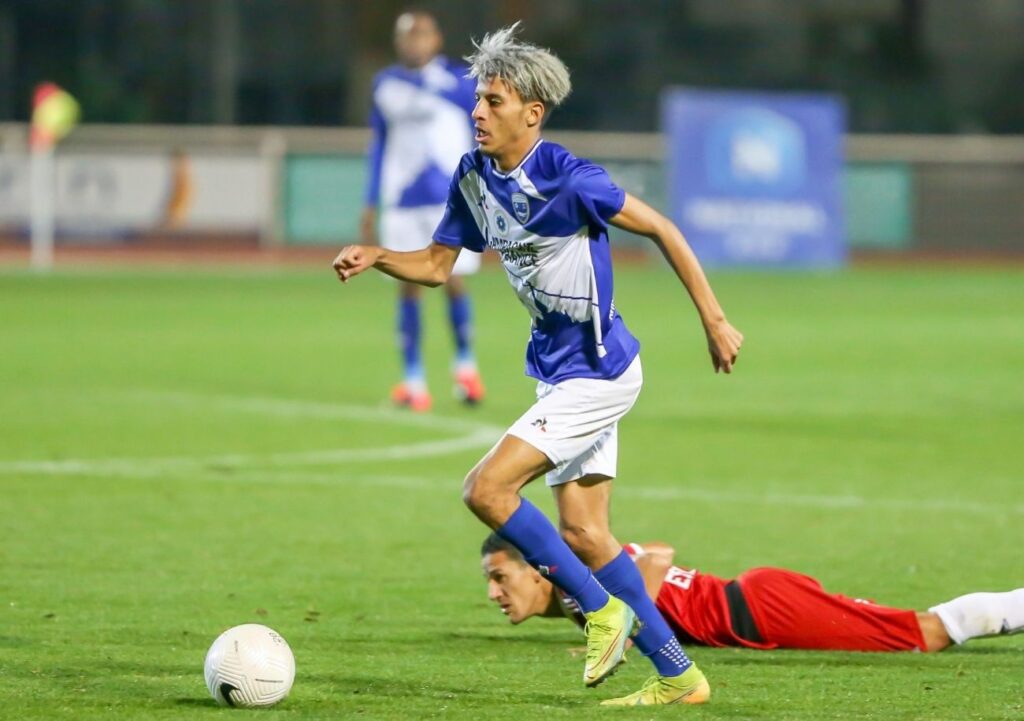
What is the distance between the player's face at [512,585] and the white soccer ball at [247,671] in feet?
3.03

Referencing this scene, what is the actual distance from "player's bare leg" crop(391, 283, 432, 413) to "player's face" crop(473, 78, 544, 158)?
22.8 feet

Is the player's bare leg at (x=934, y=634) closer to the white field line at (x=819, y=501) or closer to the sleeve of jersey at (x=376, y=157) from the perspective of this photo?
the white field line at (x=819, y=501)

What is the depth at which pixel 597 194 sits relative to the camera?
519cm

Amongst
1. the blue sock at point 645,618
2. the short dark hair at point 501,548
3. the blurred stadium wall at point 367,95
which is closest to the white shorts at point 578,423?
the blue sock at point 645,618

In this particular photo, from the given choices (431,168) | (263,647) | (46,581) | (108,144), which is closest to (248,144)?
(108,144)

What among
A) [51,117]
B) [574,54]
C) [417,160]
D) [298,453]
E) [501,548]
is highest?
[574,54]

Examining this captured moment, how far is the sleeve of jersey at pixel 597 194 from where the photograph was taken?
17.0 feet

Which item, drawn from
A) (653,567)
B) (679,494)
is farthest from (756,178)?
(653,567)

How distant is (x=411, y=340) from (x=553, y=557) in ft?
23.7

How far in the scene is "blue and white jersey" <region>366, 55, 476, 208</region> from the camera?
12508 millimetres

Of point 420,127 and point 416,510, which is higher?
point 420,127

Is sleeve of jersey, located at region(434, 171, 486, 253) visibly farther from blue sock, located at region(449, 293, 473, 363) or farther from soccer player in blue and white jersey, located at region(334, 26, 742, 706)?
blue sock, located at region(449, 293, 473, 363)

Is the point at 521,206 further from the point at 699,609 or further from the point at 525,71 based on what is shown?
the point at 699,609

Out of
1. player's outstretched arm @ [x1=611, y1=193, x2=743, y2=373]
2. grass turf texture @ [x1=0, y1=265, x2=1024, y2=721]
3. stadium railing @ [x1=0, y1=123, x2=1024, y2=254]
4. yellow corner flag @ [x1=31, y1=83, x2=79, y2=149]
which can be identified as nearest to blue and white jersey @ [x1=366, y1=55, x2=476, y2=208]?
grass turf texture @ [x1=0, y1=265, x2=1024, y2=721]
